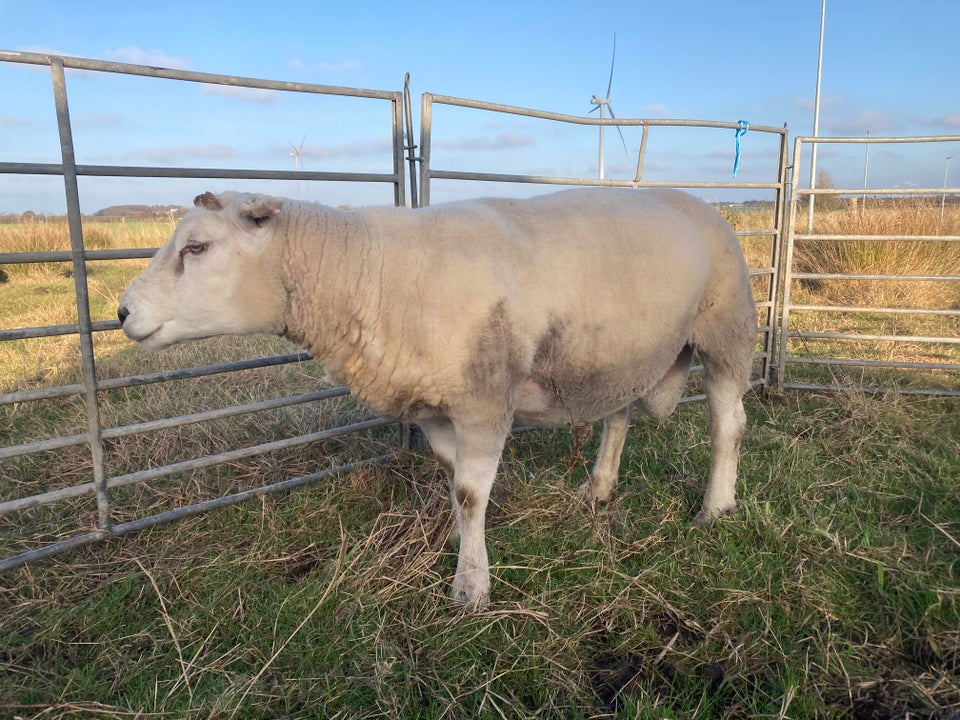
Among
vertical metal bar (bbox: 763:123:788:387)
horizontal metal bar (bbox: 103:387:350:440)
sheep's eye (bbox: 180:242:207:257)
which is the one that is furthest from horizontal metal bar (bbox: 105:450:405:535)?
vertical metal bar (bbox: 763:123:788:387)

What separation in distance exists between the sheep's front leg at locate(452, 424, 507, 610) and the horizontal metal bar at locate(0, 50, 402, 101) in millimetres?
1937

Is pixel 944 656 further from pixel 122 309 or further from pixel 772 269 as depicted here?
pixel 772 269

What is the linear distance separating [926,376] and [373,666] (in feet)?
19.4

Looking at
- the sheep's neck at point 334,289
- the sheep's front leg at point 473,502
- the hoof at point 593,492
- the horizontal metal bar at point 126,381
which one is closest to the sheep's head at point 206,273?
the sheep's neck at point 334,289

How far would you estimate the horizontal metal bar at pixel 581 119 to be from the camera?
394 cm

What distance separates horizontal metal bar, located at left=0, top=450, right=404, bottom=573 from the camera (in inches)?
117

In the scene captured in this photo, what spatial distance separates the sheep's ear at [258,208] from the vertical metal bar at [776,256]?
4674mm

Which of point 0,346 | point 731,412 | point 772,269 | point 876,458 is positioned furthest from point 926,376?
point 0,346

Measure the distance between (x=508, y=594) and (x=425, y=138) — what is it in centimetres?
246

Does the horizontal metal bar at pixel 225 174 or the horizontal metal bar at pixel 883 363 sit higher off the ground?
the horizontal metal bar at pixel 225 174

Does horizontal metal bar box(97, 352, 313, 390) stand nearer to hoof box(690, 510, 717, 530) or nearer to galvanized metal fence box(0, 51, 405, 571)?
galvanized metal fence box(0, 51, 405, 571)

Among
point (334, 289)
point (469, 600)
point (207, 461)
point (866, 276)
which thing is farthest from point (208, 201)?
point (866, 276)

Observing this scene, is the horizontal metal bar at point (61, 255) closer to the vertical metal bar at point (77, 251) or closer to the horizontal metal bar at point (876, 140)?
the vertical metal bar at point (77, 251)

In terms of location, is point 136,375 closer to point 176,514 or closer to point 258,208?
point 176,514
